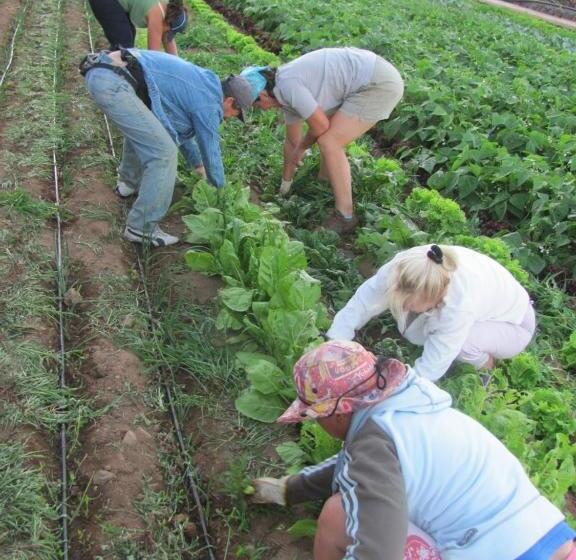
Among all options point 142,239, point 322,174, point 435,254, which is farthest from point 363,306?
point 322,174

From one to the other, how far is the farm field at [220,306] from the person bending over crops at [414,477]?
67 cm

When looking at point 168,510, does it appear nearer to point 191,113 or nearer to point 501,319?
point 501,319

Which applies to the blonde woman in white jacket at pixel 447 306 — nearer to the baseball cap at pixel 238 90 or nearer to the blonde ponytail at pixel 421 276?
the blonde ponytail at pixel 421 276

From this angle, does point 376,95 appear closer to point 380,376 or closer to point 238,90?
point 238,90

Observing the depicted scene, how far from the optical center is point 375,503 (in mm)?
1601

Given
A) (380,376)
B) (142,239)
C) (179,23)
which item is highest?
(380,376)

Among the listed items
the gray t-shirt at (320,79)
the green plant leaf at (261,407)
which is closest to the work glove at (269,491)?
the green plant leaf at (261,407)

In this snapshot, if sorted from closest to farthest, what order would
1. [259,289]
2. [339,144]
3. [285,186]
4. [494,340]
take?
[494,340]
[259,289]
[339,144]
[285,186]

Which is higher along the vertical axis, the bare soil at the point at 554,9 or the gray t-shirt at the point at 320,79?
the gray t-shirt at the point at 320,79

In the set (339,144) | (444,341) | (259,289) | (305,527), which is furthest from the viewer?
(339,144)

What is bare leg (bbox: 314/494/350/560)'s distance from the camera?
1.82 metres

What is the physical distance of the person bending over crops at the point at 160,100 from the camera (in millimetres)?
3564

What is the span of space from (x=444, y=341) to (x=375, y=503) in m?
1.32

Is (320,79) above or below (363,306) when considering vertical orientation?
above
